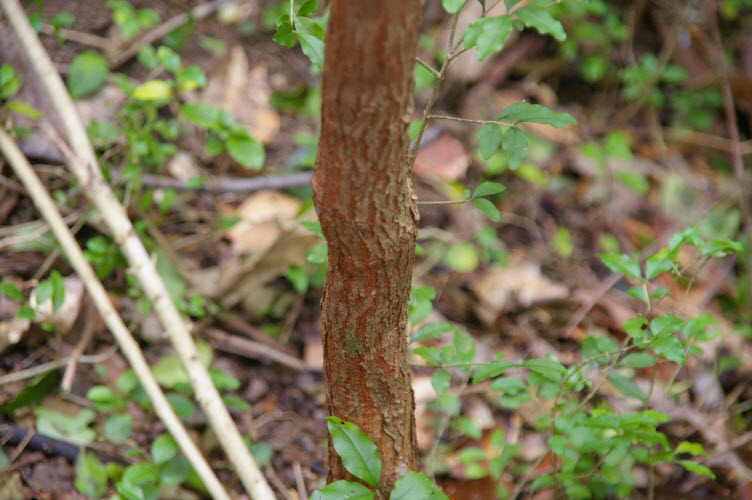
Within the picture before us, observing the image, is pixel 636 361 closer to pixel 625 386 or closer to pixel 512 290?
pixel 625 386

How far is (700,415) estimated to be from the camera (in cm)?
222

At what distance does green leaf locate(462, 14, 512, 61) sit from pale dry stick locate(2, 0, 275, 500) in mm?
1239

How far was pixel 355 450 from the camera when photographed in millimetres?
1284

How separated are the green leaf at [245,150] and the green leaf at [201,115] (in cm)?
8

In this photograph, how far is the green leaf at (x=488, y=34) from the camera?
93 cm

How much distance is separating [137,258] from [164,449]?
0.60 m

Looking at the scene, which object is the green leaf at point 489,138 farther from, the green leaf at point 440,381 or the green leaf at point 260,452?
the green leaf at point 260,452

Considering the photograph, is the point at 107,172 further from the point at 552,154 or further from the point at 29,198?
the point at 552,154

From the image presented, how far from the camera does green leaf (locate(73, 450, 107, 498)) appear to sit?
167cm

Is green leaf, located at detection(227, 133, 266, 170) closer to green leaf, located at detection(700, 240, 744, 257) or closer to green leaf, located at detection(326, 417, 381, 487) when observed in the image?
green leaf, located at detection(326, 417, 381, 487)

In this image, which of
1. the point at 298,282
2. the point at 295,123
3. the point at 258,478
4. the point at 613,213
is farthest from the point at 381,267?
the point at 613,213

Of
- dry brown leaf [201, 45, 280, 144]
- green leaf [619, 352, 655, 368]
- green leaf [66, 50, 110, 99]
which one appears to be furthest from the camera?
dry brown leaf [201, 45, 280, 144]

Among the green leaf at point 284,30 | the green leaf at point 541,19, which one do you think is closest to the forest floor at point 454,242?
the green leaf at point 541,19

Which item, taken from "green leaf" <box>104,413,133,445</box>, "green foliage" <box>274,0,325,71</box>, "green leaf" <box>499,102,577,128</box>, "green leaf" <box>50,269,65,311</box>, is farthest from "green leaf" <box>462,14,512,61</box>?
"green leaf" <box>104,413,133,445</box>
